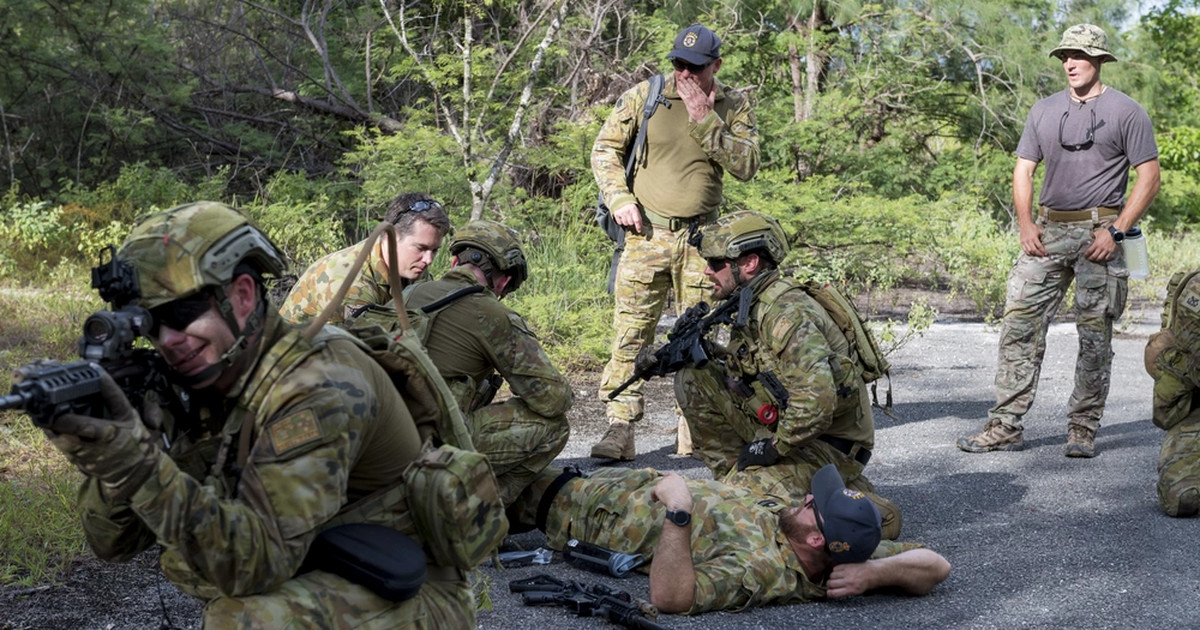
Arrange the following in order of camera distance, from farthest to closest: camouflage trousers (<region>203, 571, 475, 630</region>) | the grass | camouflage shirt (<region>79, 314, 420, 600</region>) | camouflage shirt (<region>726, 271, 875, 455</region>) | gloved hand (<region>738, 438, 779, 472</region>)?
1. gloved hand (<region>738, 438, 779, 472</region>)
2. camouflage shirt (<region>726, 271, 875, 455</region>)
3. the grass
4. camouflage trousers (<region>203, 571, 475, 630</region>)
5. camouflage shirt (<region>79, 314, 420, 600</region>)

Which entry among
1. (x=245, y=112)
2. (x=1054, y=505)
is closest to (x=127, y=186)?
(x=245, y=112)

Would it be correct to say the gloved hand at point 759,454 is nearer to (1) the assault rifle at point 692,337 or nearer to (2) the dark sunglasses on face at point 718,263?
(1) the assault rifle at point 692,337

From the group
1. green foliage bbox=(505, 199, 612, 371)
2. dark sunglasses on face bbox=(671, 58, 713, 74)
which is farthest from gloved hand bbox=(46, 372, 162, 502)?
green foliage bbox=(505, 199, 612, 371)

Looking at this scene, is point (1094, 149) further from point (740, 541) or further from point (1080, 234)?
point (740, 541)

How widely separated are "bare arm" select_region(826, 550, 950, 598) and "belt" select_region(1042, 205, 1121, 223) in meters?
3.15

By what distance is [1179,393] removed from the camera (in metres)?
6.16

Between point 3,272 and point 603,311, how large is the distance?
519 cm

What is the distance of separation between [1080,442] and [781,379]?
2616mm

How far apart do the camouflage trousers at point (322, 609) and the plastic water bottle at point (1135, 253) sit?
523 cm

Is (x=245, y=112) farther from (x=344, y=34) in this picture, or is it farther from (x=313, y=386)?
(x=313, y=386)

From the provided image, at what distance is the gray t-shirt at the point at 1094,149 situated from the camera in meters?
6.96

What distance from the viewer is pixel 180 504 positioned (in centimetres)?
245

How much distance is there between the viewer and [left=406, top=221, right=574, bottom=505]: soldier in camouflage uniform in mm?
Result: 5074

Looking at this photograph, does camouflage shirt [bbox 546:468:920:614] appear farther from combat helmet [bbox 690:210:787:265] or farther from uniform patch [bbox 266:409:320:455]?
uniform patch [bbox 266:409:320:455]
